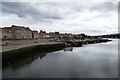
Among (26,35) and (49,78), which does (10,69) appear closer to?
(49,78)

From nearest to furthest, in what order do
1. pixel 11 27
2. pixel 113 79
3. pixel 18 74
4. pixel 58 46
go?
pixel 113 79 → pixel 18 74 → pixel 58 46 → pixel 11 27

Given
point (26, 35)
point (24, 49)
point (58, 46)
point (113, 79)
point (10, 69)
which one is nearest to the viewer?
point (113, 79)

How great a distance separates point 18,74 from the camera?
12.1 m

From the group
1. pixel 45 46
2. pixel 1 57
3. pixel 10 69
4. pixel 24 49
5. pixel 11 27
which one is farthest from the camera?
pixel 11 27

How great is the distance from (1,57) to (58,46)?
744 inches

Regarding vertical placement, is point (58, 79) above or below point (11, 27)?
below

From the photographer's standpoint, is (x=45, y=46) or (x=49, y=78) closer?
(x=49, y=78)

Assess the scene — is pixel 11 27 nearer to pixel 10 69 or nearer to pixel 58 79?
pixel 10 69

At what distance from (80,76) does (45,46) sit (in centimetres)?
2000

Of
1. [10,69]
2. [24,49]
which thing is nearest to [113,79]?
[10,69]

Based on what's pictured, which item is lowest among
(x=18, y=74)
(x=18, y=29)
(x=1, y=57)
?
(x=18, y=74)

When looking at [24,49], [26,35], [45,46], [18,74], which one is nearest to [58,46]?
[45,46]

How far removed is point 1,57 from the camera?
1534 centimetres

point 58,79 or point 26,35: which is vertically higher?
point 26,35
